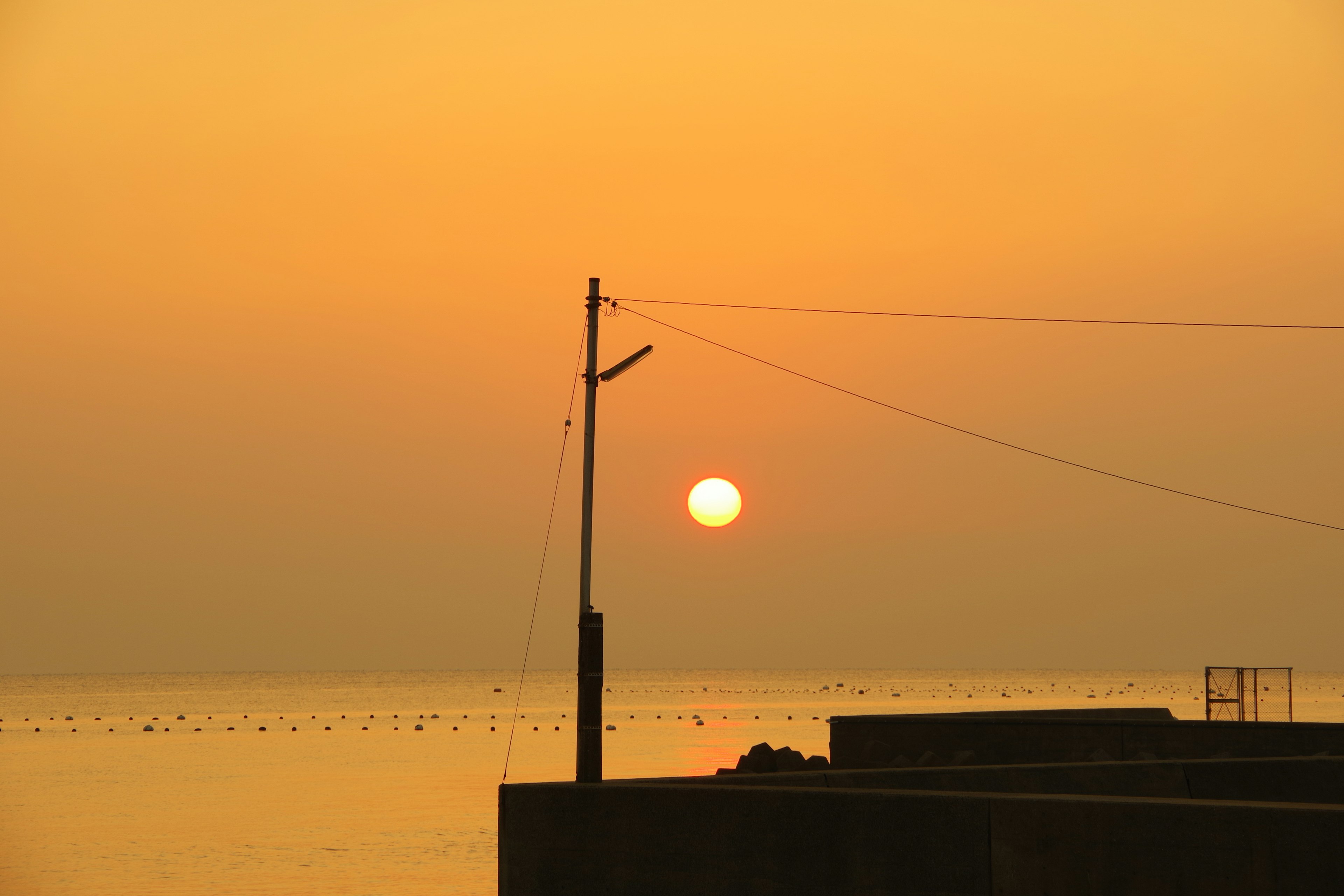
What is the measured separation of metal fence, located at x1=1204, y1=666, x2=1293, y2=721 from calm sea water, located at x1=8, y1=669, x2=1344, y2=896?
18870 mm

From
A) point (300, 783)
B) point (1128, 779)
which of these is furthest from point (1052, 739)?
point (300, 783)

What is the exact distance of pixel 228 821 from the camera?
4525 centimetres

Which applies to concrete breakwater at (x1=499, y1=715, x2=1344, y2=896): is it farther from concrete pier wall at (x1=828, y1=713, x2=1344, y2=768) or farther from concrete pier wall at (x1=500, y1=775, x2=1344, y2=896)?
concrete pier wall at (x1=828, y1=713, x2=1344, y2=768)

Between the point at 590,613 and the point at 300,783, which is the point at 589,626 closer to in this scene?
the point at 590,613

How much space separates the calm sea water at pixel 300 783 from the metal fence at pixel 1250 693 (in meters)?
18.9

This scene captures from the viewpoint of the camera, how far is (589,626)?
19391mm

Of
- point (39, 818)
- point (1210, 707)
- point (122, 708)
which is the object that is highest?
point (1210, 707)

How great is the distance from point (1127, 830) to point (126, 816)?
137ft

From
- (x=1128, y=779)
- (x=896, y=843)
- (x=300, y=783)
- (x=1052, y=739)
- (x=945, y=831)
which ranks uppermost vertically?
(x=945, y=831)

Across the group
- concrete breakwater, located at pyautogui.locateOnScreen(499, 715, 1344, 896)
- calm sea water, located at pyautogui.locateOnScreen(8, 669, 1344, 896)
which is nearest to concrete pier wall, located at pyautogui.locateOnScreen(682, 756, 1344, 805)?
concrete breakwater, located at pyautogui.locateOnScreen(499, 715, 1344, 896)

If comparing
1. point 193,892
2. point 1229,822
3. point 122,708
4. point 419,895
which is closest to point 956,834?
point 1229,822

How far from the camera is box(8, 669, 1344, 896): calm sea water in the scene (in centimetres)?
3478

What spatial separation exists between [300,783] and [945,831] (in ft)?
162

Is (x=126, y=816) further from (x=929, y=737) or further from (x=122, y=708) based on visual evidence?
(x=122, y=708)
